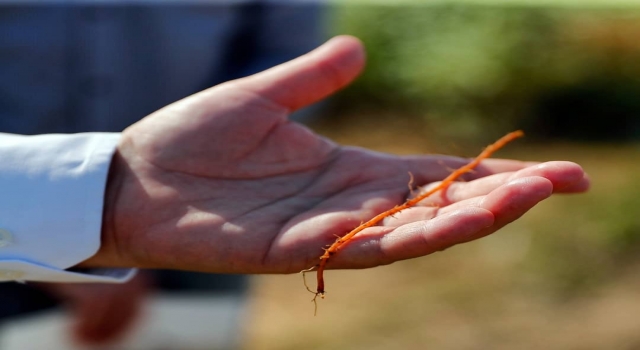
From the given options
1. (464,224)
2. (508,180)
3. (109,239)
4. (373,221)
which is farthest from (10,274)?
(508,180)

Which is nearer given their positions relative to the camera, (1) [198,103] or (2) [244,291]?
(1) [198,103]

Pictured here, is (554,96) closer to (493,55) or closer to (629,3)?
(493,55)

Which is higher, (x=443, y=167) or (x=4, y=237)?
(x=443, y=167)

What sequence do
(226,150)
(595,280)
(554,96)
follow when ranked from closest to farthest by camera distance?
(226,150) → (595,280) → (554,96)

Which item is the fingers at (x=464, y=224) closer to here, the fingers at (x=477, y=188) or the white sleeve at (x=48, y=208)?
the fingers at (x=477, y=188)

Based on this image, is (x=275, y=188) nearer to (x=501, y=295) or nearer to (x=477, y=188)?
(x=477, y=188)

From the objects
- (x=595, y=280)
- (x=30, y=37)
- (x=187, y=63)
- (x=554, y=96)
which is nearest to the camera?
(x=30, y=37)

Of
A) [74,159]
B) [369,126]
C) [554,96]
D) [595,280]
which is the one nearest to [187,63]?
[74,159]
